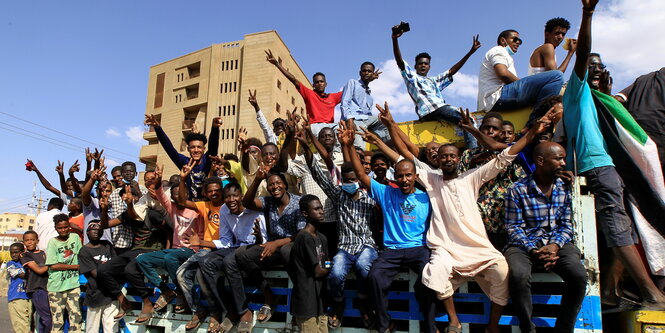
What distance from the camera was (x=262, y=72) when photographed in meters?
38.2

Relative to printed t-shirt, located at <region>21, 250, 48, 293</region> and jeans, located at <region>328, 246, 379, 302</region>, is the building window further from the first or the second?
jeans, located at <region>328, 246, 379, 302</region>

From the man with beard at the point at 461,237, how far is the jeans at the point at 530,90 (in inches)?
49.8

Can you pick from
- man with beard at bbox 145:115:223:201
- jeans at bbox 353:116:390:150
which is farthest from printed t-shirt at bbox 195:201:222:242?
jeans at bbox 353:116:390:150

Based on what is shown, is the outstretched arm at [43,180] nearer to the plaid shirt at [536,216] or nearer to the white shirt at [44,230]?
the white shirt at [44,230]

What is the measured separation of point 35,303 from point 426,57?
677 cm

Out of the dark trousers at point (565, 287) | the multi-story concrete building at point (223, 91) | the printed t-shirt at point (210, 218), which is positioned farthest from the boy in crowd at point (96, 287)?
the multi-story concrete building at point (223, 91)

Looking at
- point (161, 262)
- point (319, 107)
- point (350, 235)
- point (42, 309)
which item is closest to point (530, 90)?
point (350, 235)

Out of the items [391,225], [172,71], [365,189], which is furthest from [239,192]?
[172,71]

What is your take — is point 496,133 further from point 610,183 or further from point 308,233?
point 308,233

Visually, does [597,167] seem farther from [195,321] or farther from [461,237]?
[195,321]

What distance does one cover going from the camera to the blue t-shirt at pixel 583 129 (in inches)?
126

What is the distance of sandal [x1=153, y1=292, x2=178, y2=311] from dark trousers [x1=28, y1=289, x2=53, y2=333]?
7.91 ft

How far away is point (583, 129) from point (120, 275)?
5077 mm

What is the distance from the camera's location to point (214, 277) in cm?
389
